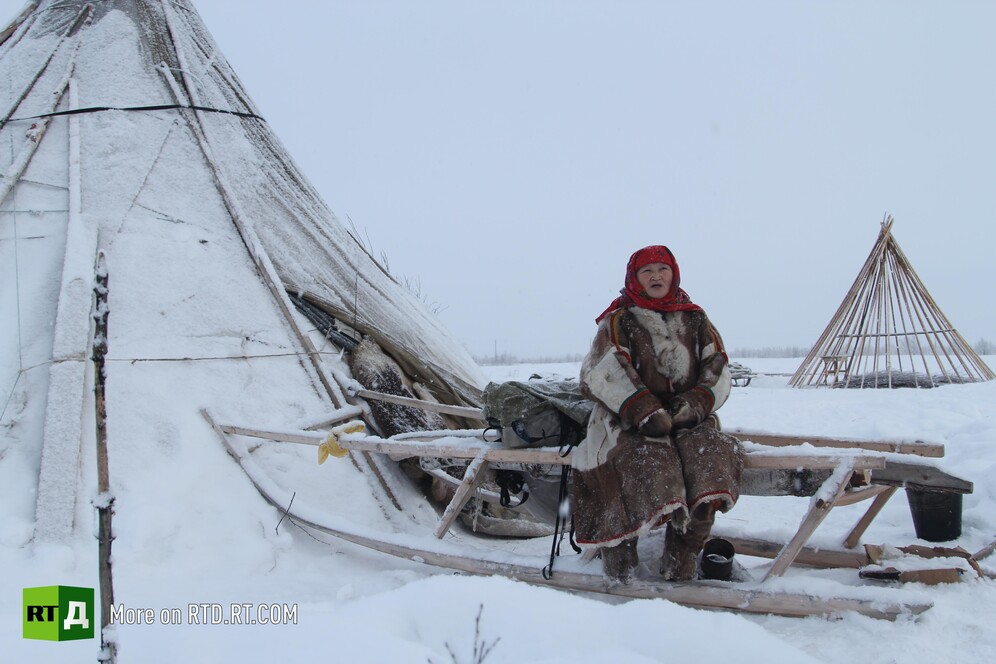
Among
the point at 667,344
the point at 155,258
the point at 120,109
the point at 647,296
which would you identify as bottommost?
the point at 667,344

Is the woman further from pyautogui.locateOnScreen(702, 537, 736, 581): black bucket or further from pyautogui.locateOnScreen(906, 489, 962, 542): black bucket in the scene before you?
pyautogui.locateOnScreen(906, 489, 962, 542): black bucket

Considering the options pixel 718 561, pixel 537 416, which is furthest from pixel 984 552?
pixel 537 416

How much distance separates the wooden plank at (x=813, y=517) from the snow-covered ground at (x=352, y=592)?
0.28 ft

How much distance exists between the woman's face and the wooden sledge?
78 cm

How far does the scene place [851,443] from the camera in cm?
256

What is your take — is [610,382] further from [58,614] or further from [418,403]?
[58,614]

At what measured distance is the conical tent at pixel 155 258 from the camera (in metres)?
3.11

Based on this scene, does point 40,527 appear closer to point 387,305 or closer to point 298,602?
point 298,602

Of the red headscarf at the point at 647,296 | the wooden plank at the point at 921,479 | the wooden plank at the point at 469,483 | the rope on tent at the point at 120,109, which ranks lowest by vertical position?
the wooden plank at the point at 469,483

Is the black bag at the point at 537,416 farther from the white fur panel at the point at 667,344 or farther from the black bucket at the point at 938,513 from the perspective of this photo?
the black bucket at the point at 938,513

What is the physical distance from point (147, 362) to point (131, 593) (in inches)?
54.0

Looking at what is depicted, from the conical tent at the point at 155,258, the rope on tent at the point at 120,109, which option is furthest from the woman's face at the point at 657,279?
the rope on tent at the point at 120,109

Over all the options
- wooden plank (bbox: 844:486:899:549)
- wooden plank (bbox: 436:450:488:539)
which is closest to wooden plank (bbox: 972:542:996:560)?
wooden plank (bbox: 844:486:899:549)

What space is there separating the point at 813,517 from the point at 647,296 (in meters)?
1.02
